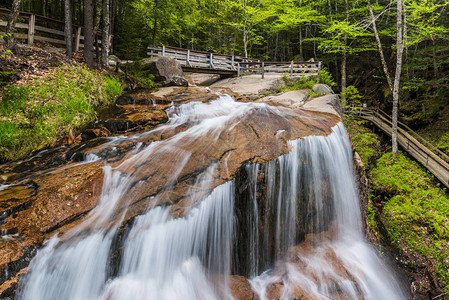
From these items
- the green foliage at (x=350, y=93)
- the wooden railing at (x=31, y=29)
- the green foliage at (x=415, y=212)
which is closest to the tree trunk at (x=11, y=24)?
the wooden railing at (x=31, y=29)

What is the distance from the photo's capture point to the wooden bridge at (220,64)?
553 inches

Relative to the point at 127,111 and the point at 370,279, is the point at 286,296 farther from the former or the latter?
the point at 127,111

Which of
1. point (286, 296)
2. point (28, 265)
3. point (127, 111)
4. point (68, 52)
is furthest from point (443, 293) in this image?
point (68, 52)

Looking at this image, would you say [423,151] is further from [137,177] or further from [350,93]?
[137,177]

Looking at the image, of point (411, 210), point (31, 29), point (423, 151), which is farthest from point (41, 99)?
point (423, 151)

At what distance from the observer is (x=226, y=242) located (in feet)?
14.3

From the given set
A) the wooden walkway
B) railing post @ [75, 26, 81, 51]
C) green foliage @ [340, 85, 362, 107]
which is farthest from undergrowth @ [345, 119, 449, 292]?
railing post @ [75, 26, 81, 51]

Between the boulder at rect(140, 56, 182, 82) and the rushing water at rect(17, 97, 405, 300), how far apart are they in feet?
20.9

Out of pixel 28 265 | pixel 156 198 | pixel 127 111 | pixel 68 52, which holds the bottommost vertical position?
pixel 28 265

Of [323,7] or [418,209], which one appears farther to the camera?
[323,7]

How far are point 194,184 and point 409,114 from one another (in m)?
15.5

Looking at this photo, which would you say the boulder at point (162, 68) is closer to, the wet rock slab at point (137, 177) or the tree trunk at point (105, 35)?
the tree trunk at point (105, 35)

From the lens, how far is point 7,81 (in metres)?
6.14

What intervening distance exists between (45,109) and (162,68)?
21.6ft
